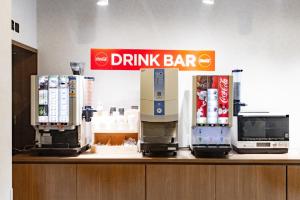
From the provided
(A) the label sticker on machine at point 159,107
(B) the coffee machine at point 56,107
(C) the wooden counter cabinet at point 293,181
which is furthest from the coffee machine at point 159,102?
(C) the wooden counter cabinet at point 293,181

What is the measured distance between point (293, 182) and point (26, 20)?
349 cm

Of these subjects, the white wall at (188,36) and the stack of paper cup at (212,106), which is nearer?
the stack of paper cup at (212,106)

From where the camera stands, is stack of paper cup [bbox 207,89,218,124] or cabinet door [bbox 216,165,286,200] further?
stack of paper cup [bbox 207,89,218,124]

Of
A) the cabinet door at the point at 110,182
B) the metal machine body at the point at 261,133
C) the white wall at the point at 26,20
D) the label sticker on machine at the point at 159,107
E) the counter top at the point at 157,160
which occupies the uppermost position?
the white wall at the point at 26,20

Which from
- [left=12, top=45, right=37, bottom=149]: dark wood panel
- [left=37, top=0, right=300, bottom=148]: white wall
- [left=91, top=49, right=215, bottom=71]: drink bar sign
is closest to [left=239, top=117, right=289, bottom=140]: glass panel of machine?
[left=37, top=0, right=300, bottom=148]: white wall

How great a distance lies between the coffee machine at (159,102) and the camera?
12.3ft

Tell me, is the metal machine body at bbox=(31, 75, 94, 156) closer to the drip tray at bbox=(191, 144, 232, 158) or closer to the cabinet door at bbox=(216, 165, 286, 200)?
the drip tray at bbox=(191, 144, 232, 158)

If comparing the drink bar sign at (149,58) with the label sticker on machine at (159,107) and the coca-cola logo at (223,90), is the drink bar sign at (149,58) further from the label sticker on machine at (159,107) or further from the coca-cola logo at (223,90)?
the label sticker on machine at (159,107)

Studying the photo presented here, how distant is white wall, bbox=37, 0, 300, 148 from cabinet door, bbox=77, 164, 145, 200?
1.04 m

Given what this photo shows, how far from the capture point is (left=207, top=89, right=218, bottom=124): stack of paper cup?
12.3ft

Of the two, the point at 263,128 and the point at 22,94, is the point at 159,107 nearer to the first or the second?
the point at 263,128

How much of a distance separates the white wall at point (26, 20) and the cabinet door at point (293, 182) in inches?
128

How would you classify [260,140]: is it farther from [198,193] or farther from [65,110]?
[65,110]

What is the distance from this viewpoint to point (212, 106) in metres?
3.77
